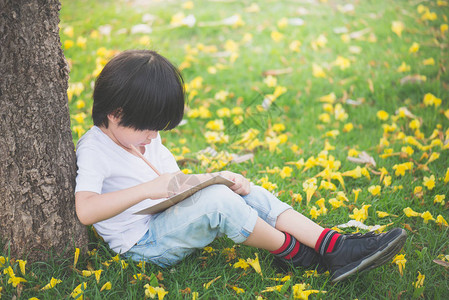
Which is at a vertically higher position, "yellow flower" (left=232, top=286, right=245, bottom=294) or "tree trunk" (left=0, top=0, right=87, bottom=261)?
"tree trunk" (left=0, top=0, right=87, bottom=261)

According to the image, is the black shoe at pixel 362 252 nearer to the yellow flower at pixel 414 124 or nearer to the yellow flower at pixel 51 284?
the yellow flower at pixel 51 284

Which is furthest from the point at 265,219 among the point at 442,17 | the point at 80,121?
the point at 442,17

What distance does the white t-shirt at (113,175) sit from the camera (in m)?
1.91

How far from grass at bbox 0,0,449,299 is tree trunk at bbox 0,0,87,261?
0.46 feet

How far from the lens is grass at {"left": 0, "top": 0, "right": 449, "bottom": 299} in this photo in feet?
6.57

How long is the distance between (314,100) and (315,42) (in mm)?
1118

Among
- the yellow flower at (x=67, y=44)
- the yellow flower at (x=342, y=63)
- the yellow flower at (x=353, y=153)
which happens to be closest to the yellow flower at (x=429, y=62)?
the yellow flower at (x=342, y=63)

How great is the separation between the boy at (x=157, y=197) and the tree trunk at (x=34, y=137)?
0.43ft

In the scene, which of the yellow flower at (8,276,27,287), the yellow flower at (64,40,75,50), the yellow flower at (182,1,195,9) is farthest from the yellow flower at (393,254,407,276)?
the yellow flower at (182,1,195,9)

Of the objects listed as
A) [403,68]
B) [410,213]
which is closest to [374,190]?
[410,213]

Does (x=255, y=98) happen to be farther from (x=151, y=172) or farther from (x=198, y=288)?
(x=198, y=288)

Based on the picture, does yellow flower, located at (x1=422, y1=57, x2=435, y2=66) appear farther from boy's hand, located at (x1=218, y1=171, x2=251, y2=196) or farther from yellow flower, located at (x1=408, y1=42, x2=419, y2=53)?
boy's hand, located at (x1=218, y1=171, x2=251, y2=196)

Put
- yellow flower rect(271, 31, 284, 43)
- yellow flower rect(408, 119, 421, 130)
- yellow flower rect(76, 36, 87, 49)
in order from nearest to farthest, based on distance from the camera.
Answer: yellow flower rect(408, 119, 421, 130)
yellow flower rect(76, 36, 87, 49)
yellow flower rect(271, 31, 284, 43)

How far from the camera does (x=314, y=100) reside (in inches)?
158
